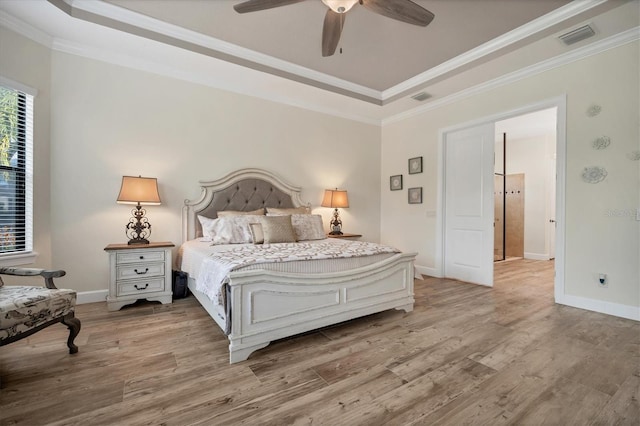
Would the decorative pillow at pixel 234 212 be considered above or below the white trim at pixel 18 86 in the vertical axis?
below

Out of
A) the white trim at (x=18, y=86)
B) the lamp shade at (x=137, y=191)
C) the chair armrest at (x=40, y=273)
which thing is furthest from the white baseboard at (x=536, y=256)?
the white trim at (x=18, y=86)

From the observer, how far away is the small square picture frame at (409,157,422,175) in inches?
190

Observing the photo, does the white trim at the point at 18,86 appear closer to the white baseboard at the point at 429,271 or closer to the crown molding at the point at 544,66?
the crown molding at the point at 544,66

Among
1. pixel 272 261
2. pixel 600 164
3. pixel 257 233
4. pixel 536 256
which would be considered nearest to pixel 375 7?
pixel 272 261

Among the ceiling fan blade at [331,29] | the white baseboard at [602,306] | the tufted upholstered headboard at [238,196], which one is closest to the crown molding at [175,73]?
the tufted upholstered headboard at [238,196]

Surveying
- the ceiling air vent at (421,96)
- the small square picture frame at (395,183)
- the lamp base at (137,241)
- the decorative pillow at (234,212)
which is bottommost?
the lamp base at (137,241)

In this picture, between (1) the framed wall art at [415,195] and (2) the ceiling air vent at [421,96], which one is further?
(1) the framed wall art at [415,195]

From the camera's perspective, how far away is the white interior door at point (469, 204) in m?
4.02

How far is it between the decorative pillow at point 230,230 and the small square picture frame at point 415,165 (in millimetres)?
2870

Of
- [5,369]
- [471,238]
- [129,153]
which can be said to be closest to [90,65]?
[129,153]

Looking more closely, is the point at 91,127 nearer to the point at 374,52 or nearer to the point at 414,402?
the point at 374,52

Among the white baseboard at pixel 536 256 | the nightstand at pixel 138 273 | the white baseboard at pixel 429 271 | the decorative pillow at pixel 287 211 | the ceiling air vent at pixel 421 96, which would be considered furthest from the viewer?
the white baseboard at pixel 536 256

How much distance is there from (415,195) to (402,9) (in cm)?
319

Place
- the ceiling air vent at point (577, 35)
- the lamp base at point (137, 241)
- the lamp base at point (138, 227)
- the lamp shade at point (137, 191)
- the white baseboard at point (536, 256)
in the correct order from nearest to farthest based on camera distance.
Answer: the ceiling air vent at point (577, 35) → the lamp shade at point (137, 191) → the lamp base at point (137, 241) → the lamp base at point (138, 227) → the white baseboard at point (536, 256)
